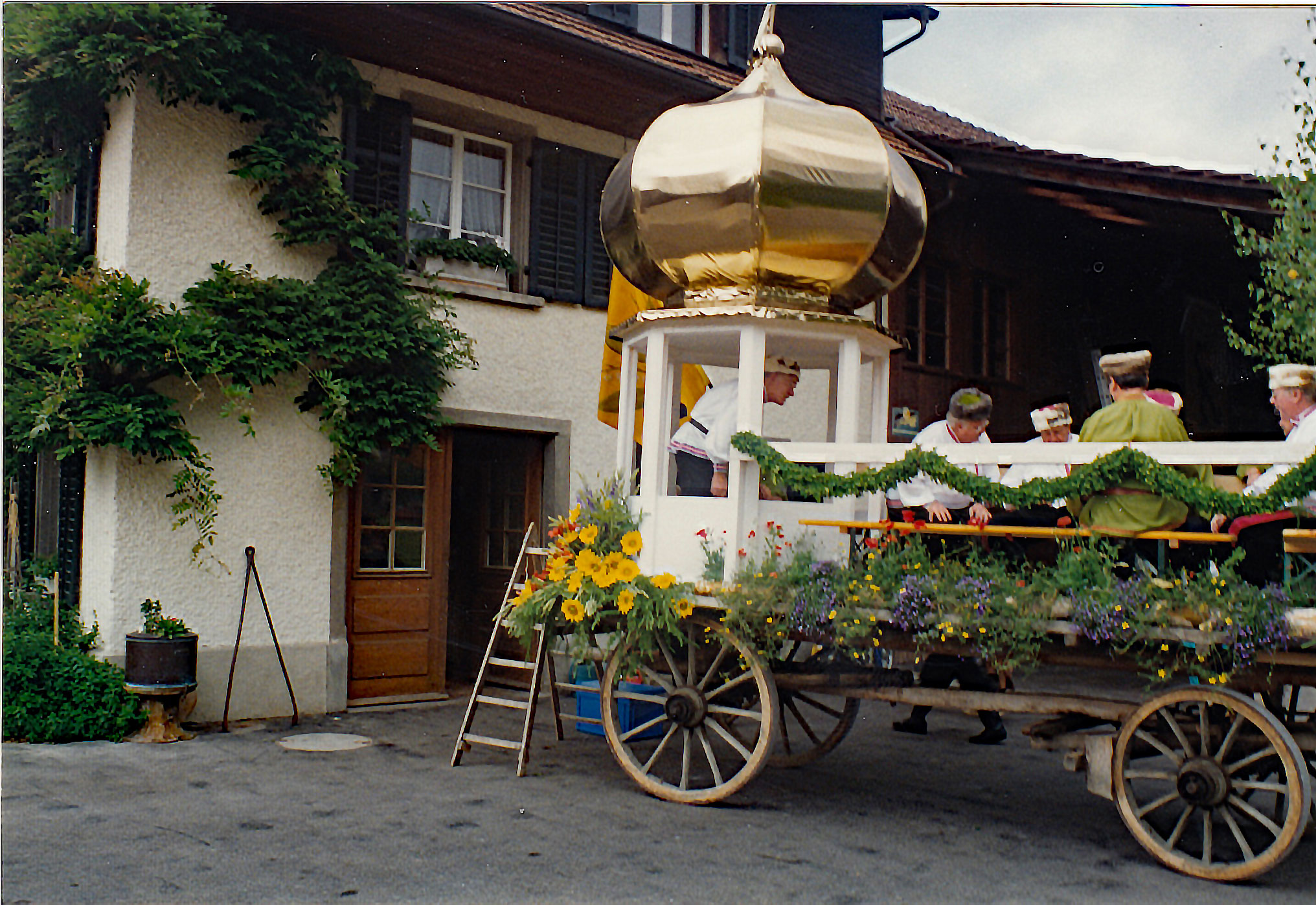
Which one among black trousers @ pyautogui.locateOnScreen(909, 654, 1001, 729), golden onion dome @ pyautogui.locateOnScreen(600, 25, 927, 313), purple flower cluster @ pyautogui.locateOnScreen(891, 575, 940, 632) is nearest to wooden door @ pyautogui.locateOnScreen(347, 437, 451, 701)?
golden onion dome @ pyautogui.locateOnScreen(600, 25, 927, 313)

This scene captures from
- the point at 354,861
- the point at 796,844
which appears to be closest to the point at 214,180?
the point at 354,861

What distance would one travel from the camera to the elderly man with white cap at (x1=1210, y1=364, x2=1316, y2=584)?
13.6ft

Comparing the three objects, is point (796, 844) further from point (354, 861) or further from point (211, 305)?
point (211, 305)

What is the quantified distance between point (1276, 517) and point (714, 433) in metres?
2.33

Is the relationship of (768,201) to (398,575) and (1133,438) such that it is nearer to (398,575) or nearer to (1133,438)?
(1133,438)

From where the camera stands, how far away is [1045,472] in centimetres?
499

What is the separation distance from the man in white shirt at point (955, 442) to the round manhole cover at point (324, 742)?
3346 millimetres

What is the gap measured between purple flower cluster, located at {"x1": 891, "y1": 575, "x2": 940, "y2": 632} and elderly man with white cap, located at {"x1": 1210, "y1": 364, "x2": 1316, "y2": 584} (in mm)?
1102

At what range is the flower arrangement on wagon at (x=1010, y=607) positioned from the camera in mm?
4082

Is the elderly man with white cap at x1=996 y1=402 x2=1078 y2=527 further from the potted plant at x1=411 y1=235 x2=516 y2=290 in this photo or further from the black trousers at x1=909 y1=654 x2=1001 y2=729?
the potted plant at x1=411 y1=235 x2=516 y2=290

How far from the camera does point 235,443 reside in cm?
735

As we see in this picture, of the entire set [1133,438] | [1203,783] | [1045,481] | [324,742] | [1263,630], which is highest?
[1133,438]

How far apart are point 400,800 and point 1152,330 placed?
9507 millimetres

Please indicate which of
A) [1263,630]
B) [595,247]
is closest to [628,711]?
[1263,630]
